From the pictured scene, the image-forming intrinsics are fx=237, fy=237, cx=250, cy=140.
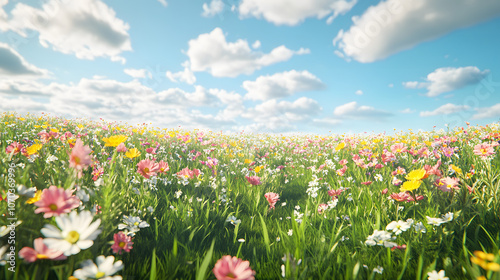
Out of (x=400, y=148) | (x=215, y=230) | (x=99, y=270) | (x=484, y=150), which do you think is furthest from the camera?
(x=400, y=148)

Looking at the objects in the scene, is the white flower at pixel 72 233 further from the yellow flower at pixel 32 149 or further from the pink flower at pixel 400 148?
the pink flower at pixel 400 148

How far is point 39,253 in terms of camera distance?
0.96 metres

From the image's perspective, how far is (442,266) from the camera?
1.54 m

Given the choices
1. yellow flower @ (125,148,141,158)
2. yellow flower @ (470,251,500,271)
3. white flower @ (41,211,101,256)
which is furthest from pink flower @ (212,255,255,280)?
yellow flower @ (125,148,141,158)

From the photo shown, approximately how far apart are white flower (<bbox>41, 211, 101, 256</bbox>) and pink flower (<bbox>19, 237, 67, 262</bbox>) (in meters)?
0.02

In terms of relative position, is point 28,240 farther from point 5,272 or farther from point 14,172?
point 14,172

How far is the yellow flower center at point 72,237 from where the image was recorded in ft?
3.37

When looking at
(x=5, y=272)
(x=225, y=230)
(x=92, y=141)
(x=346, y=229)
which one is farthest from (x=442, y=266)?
(x=92, y=141)

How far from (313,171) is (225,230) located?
100 inches

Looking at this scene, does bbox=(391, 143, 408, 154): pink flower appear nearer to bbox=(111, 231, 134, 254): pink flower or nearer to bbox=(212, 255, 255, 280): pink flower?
bbox=(212, 255, 255, 280): pink flower

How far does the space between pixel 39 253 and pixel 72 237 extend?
11cm

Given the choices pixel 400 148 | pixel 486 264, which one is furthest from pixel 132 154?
pixel 400 148

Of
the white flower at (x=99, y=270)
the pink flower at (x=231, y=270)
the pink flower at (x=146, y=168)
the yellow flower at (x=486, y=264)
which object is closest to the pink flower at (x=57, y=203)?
the white flower at (x=99, y=270)

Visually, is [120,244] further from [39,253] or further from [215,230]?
[215,230]
